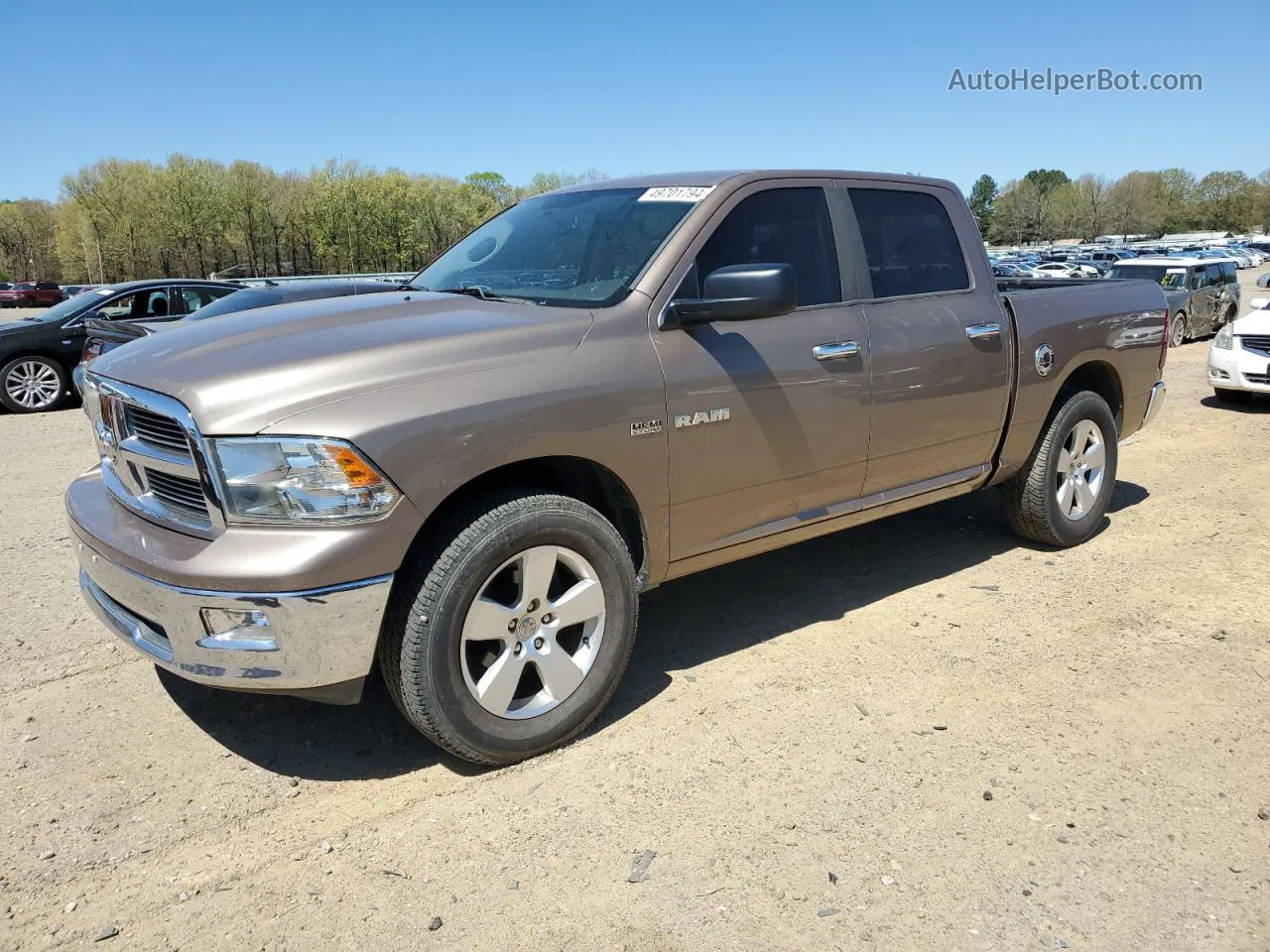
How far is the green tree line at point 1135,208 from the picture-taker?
404 feet

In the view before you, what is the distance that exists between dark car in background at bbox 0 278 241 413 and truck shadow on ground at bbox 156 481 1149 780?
9.66 m

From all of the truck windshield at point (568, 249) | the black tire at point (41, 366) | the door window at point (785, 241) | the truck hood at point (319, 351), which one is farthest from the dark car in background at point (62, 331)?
the door window at point (785, 241)

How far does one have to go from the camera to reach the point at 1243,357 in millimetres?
10461

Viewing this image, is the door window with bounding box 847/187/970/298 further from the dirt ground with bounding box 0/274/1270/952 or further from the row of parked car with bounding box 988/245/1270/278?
the row of parked car with bounding box 988/245/1270/278

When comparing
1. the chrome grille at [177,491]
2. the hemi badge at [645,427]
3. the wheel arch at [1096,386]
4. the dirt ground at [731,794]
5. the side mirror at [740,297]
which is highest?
the side mirror at [740,297]

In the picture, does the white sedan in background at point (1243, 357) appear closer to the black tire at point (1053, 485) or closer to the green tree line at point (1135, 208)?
the black tire at point (1053, 485)

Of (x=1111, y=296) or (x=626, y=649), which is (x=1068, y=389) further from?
(x=626, y=649)

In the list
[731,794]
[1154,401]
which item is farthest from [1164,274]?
[731,794]

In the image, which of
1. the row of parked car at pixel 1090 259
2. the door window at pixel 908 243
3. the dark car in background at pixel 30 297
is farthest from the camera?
the dark car in background at pixel 30 297

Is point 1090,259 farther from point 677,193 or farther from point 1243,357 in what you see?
point 677,193

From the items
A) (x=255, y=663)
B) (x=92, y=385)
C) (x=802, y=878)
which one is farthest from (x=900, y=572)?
(x=92, y=385)

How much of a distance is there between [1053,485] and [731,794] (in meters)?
3.16

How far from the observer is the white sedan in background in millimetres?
10359

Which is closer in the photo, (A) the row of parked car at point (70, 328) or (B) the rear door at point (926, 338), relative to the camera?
(B) the rear door at point (926, 338)
